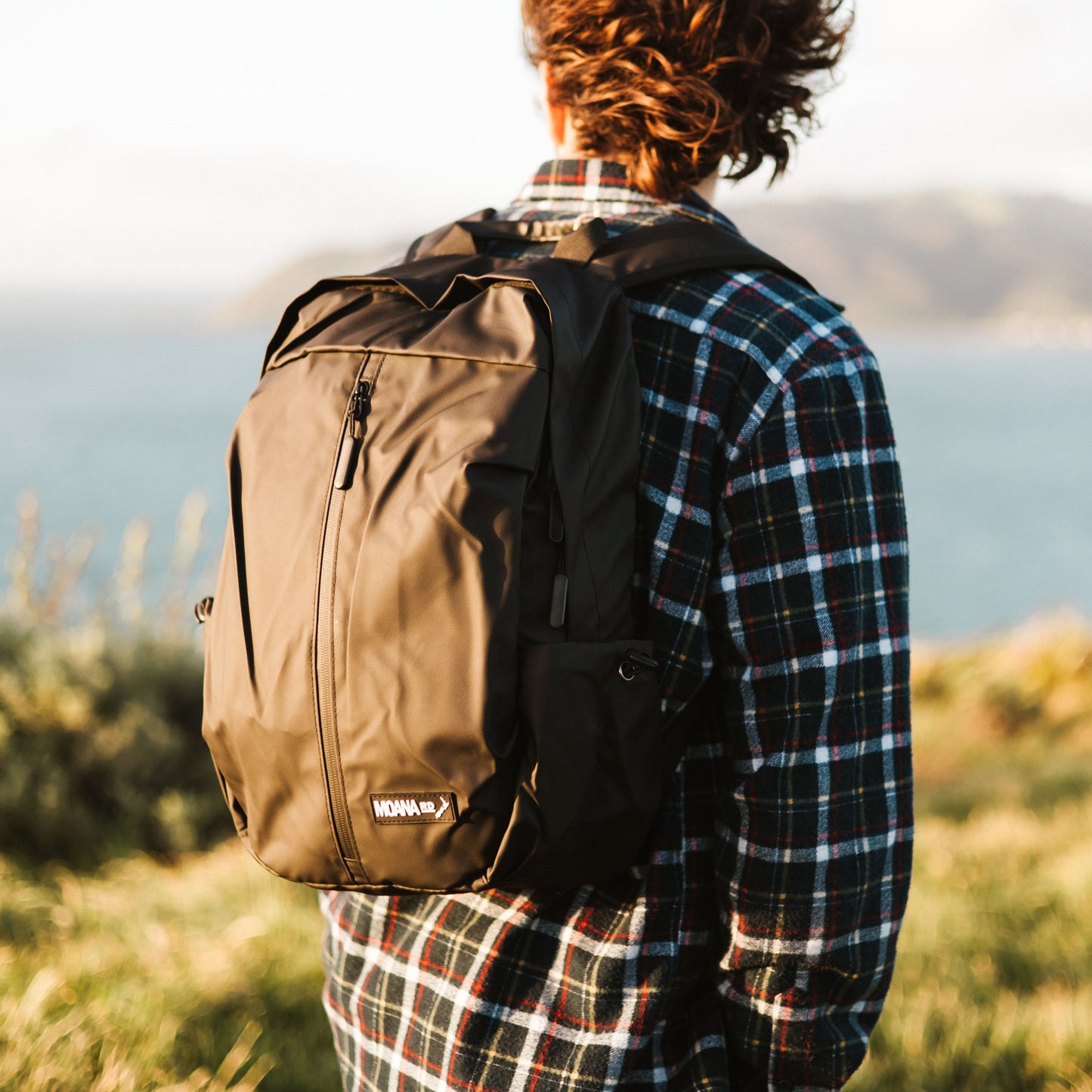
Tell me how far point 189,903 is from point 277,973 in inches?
26.1

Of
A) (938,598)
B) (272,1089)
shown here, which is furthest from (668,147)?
(938,598)

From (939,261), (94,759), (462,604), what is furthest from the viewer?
(939,261)

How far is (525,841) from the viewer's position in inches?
42.3

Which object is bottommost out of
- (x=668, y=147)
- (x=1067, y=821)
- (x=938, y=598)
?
(x=938, y=598)

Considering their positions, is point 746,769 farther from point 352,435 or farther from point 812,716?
point 352,435

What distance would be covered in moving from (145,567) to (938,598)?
38.0 m

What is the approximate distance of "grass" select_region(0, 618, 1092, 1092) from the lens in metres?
2.36

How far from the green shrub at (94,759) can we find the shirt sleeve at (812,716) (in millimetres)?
3469

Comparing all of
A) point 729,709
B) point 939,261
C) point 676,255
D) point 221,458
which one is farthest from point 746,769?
point 939,261

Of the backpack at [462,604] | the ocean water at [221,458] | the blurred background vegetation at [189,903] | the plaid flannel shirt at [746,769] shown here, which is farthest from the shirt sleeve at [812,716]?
the ocean water at [221,458]

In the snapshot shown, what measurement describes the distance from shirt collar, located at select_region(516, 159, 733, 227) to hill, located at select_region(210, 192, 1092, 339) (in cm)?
11918

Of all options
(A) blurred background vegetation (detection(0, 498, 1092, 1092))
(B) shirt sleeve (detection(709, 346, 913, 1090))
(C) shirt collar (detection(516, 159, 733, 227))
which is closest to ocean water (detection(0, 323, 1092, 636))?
(A) blurred background vegetation (detection(0, 498, 1092, 1092))

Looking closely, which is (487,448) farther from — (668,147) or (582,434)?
(668,147)

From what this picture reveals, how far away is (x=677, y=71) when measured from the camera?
4.14 feet
